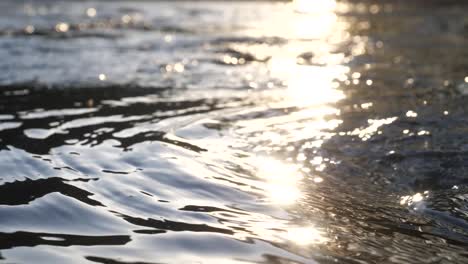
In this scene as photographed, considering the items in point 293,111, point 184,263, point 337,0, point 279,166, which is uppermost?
point 337,0

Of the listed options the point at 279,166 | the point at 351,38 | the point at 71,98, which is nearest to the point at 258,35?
the point at 351,38

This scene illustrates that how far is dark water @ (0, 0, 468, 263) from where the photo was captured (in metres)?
3.79

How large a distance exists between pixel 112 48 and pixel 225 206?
396 inches

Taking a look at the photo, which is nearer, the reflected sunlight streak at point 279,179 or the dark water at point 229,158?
the dark water at point 229,158

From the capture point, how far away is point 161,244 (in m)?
3.72

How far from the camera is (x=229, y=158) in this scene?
18.3 feet

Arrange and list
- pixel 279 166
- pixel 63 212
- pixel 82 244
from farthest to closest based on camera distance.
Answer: pixel 279 166, pixel 63 212, pixel 82 244

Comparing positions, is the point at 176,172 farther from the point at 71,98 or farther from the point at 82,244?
the point at 71,98

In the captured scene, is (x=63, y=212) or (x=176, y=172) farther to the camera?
(x=176, y=172)

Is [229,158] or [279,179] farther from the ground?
[229,158]

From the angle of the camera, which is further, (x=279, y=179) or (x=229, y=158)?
(x=229, y=158)

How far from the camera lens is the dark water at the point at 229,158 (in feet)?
12.5

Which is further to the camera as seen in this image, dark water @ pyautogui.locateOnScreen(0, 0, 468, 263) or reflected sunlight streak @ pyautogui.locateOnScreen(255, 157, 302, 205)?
reflected sunlight streak @ pyautogui.locateOnScreen(255, 157, 302, 205)

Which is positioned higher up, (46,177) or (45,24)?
(45,24)
